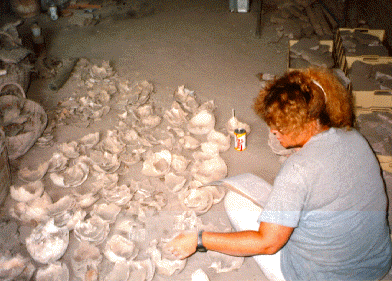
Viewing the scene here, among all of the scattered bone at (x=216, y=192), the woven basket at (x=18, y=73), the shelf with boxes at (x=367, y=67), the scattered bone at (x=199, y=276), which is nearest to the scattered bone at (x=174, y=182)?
the scattered bone at (x=216, y=192)

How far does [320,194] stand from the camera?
1.13 m

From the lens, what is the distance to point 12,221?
2.12 metres

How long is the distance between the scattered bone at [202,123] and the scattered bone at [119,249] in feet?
3.92

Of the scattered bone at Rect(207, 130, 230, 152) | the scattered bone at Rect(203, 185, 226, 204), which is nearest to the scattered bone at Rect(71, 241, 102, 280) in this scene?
the scattered bone at Rect(203, 185, 226, 204)

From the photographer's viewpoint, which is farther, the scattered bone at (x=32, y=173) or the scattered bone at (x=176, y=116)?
the scattered bone at (x=176, y=116)

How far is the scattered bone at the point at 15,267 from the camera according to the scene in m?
1.78

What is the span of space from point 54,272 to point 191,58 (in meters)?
3.03

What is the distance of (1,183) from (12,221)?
283mm

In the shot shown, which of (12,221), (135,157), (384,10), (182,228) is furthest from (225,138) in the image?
(384,10)

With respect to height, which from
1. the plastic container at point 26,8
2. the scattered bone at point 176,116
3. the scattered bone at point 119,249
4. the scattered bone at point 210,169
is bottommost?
the scattered bone at point 119,249

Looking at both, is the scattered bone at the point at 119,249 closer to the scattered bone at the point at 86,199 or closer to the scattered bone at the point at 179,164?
the scattered bone at the point at 86,199

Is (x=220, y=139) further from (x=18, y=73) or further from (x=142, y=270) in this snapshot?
(x=18, y=73)

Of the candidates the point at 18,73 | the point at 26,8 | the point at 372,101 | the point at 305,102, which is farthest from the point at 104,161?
the point at 26,8

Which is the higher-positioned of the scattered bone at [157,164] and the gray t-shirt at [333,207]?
the gray t-shirt at [333,207]
